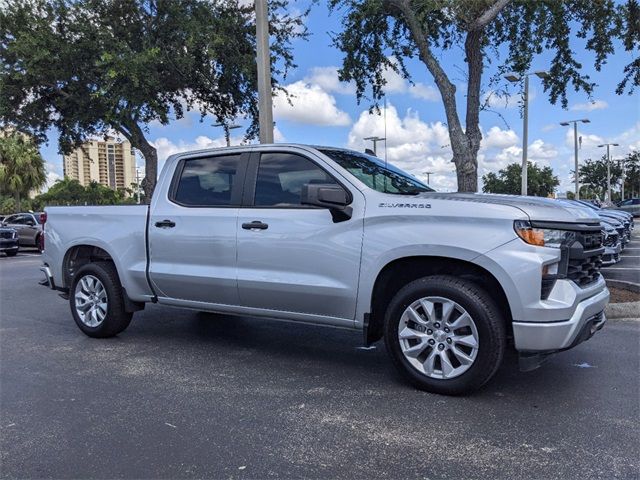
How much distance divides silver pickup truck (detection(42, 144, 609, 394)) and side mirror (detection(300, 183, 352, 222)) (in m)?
0.01

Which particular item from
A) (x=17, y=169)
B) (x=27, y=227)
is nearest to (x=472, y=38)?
(x=27, y=227)

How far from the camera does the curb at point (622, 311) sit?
268 inches

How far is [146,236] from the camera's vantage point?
562 cm

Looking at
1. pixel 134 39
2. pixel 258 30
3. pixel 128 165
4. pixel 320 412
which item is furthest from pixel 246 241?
pixel 128 165

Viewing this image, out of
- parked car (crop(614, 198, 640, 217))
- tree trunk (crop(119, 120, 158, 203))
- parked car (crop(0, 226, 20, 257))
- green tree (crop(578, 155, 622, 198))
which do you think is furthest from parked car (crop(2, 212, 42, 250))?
green tree (crop(578, 155, 622, 198))

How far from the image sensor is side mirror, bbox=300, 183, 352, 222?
170 inches

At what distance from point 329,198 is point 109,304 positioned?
2941mm

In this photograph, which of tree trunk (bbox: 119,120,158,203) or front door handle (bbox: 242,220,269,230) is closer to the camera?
front door handle (bbox: 242,220,269,230)

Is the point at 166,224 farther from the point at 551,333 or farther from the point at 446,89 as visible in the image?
the point at 446,89

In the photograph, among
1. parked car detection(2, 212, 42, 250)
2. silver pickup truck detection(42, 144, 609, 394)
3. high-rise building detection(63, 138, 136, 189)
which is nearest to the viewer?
silver pickup truck detection(42, 144, 609, 394)

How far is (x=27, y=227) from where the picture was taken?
22.0 m

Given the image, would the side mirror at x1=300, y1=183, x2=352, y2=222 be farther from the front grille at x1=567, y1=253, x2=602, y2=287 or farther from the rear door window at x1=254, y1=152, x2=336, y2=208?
the front grille at x1=567, y1=253, x2=602, y2=287

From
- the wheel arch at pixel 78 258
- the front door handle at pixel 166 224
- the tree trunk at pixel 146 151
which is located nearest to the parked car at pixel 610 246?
the front door handle at pixel 166 224

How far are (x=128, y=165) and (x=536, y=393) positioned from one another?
82.7m
